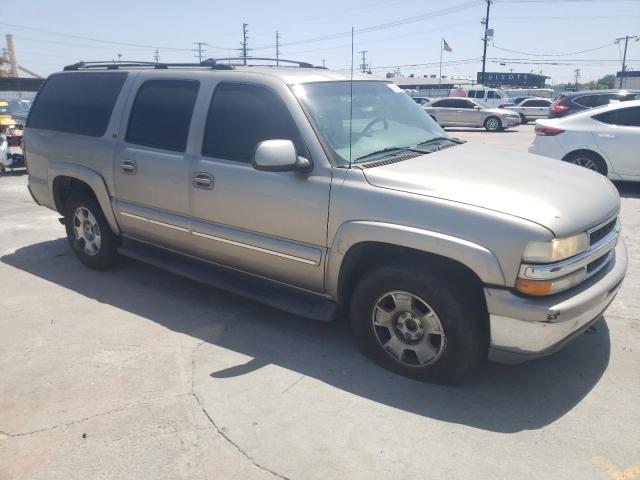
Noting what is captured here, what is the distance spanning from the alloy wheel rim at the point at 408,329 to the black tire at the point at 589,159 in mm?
6556

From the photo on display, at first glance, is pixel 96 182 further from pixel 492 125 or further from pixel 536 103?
pixel 536 103

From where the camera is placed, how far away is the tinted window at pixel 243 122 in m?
3.62

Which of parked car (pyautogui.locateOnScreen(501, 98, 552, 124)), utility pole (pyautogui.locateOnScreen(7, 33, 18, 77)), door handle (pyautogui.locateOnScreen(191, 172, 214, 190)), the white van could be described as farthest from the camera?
utility pole (pyautogui.locateOnScreen(7, 33, 18, 77))

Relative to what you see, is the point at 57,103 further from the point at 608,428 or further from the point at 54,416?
the point at 608,428

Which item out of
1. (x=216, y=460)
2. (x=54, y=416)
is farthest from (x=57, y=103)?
(x=216, y=460)

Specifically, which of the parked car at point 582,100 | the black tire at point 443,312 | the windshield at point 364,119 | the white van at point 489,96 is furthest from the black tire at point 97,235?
the white van at point 489,96

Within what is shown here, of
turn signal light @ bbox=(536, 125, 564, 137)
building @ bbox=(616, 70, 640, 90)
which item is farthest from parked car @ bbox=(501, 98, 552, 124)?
building @ bbox=(616, 70, 640, 90)

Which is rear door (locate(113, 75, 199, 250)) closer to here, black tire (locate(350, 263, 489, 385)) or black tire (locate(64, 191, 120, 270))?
black tire (locate(64, 191, 120, 270))

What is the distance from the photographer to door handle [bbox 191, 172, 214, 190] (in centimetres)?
393

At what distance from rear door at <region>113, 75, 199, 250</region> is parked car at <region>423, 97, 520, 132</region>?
20581mm

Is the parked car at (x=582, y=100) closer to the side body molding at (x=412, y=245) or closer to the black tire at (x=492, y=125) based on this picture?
the black tire at (x=492, y=125)

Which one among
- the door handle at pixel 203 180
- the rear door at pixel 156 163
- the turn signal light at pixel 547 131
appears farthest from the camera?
the turn signal light at pixel 547 131

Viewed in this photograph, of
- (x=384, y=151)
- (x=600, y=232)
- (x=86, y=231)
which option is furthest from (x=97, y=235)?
(x=600, y=232)

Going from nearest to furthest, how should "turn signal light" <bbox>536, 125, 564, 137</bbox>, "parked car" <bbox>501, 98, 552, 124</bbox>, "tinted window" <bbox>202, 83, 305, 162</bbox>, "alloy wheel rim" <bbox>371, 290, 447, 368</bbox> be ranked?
1. "alloy wheel rim" <bbox>371, 290, 447, 368</bbox>
2. "tinted window" <bbox>202, 83, 305, 162</bbox>
3. "turn signal light" <bbox>536, 125, 564, 137</bbox>
4. "parked car" <bbox>501, 98, 552, 124</bbox>
